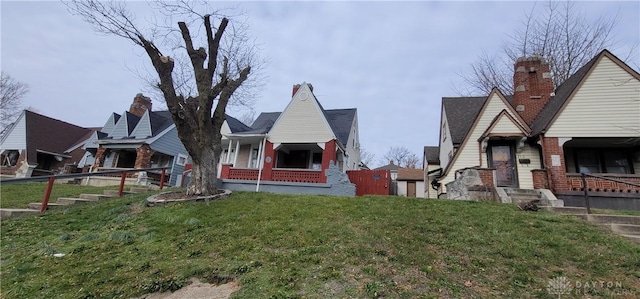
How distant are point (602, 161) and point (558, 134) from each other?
3.24 meters

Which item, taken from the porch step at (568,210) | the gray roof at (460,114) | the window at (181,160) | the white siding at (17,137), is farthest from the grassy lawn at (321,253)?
the white siding at (17,137)

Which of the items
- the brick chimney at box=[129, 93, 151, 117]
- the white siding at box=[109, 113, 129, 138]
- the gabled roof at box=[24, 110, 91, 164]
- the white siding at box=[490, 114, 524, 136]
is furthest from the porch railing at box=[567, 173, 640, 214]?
the gabled roof at box=[24, 110, 91, 164]

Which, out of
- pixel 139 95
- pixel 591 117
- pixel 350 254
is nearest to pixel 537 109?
pixel 591 117

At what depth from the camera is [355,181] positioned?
54.2 feet

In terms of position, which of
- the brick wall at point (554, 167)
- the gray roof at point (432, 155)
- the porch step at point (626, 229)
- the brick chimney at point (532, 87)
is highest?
the brick chimney at point (532, 87)

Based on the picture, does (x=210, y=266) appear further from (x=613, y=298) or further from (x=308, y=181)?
(x=308, y=181)

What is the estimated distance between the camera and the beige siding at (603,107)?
1088 centimetres

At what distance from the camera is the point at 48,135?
2688 centimetres

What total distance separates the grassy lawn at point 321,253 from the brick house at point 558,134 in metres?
4.49

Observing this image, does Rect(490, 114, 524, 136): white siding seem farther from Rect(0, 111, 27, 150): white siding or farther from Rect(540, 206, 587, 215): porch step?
Rect(0, 111, 27, 150): white siding

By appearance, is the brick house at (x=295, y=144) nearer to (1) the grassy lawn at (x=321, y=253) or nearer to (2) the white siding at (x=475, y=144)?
(2) the white siding at (x=475, y=144)

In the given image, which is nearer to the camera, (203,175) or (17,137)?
(203,175)

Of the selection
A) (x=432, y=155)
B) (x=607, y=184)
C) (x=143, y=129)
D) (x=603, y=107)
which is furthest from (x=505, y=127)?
(x=143, y=129)

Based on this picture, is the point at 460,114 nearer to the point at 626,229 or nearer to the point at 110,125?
the point at 626,229
